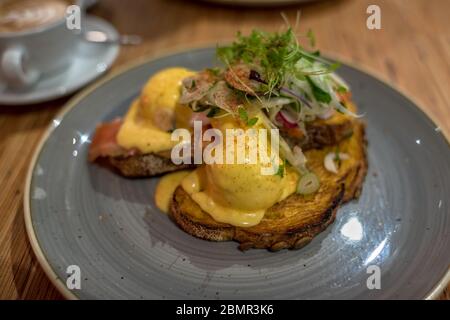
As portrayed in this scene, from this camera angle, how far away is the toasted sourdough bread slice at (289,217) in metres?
1.99

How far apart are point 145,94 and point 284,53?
0.80 metres

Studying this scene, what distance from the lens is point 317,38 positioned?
3514mm

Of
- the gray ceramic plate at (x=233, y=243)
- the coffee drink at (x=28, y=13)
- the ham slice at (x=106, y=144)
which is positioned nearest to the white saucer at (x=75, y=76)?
the coffee drink at (x=28, y=13)

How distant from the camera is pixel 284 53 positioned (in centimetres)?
219

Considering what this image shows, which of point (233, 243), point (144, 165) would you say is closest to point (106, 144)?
point (144, 165)

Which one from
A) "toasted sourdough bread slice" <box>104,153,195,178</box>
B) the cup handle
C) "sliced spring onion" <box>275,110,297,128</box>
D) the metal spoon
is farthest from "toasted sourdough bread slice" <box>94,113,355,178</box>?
the metal spoon

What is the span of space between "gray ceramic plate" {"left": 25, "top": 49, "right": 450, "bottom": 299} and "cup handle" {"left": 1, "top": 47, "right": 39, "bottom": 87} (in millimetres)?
552

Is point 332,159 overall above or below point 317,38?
below

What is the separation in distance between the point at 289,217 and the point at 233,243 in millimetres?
295

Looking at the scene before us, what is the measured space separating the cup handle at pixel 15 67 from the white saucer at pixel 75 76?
3.5 inches

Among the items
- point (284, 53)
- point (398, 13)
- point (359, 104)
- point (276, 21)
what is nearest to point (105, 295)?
point (284, 53)

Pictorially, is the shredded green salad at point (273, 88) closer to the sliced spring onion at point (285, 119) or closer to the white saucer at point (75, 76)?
the sliced spring onion at point (285, 119)

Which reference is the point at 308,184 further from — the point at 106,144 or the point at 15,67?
the point at 15,67

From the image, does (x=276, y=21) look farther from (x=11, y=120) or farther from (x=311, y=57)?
(x=11, y=120)
